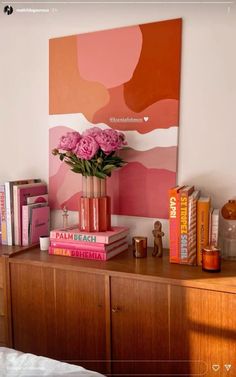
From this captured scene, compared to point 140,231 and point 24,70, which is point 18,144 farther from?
point 140,231

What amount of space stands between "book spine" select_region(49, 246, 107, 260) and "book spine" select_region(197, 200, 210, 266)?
0.43 metres

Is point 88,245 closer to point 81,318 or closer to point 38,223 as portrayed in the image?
point 81,318

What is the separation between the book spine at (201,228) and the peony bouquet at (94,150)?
48 cm

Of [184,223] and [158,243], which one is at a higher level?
[184,223]

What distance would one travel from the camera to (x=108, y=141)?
1714 mm

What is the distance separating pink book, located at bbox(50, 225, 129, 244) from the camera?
1.69 m

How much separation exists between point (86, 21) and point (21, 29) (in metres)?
0.43

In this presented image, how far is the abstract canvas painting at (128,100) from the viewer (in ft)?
5.90

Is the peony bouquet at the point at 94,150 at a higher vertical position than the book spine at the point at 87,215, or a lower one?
higher

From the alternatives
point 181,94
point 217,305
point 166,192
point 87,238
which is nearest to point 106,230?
point 87,238

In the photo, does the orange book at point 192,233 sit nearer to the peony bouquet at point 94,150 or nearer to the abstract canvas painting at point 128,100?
the abstract canvas painting at point 128,100

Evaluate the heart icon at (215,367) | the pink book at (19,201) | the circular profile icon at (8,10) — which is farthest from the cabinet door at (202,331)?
the circular profile icon at (8,10)

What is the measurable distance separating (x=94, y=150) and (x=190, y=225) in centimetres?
56

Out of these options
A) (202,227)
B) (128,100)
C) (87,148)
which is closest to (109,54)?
(128,100)
